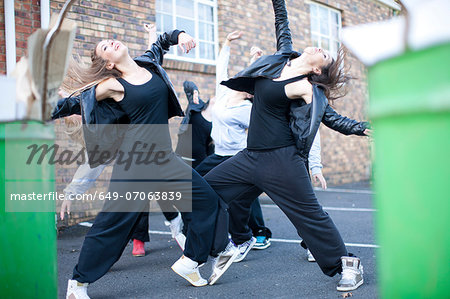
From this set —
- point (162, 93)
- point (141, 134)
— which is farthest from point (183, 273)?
point (162, 93)

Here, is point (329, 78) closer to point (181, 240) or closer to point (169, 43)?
point (169, 43)

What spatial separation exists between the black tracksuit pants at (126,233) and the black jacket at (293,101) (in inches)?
33.8

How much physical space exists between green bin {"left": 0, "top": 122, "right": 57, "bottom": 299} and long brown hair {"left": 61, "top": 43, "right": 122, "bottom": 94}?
1.81 metres

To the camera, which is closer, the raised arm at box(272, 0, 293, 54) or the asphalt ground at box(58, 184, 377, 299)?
the asphalt ground at box(58, 184, 377, 299)

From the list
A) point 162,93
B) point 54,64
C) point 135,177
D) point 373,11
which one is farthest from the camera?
point 373,11

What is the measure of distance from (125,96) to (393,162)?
2671mm

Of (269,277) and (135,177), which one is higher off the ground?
(135,177)

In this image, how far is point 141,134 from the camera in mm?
3438

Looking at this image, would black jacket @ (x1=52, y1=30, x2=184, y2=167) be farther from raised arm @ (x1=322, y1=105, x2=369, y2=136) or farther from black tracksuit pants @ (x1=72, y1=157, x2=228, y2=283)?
raised arm @ (x1=322, y1=105, x2=369, y2=136)

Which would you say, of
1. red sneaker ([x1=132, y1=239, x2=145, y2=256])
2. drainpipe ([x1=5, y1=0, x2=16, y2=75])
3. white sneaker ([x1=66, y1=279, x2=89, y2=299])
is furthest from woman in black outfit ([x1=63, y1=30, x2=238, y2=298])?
drainpipe ([x1=5, y1=0, x2=16, y2=75])

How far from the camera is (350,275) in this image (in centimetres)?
337

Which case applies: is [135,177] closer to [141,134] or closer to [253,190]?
[141,134]

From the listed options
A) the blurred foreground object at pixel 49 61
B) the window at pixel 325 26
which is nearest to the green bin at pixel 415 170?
the blurred foreground object at pixel 49 61

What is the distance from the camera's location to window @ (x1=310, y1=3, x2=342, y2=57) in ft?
38.4
